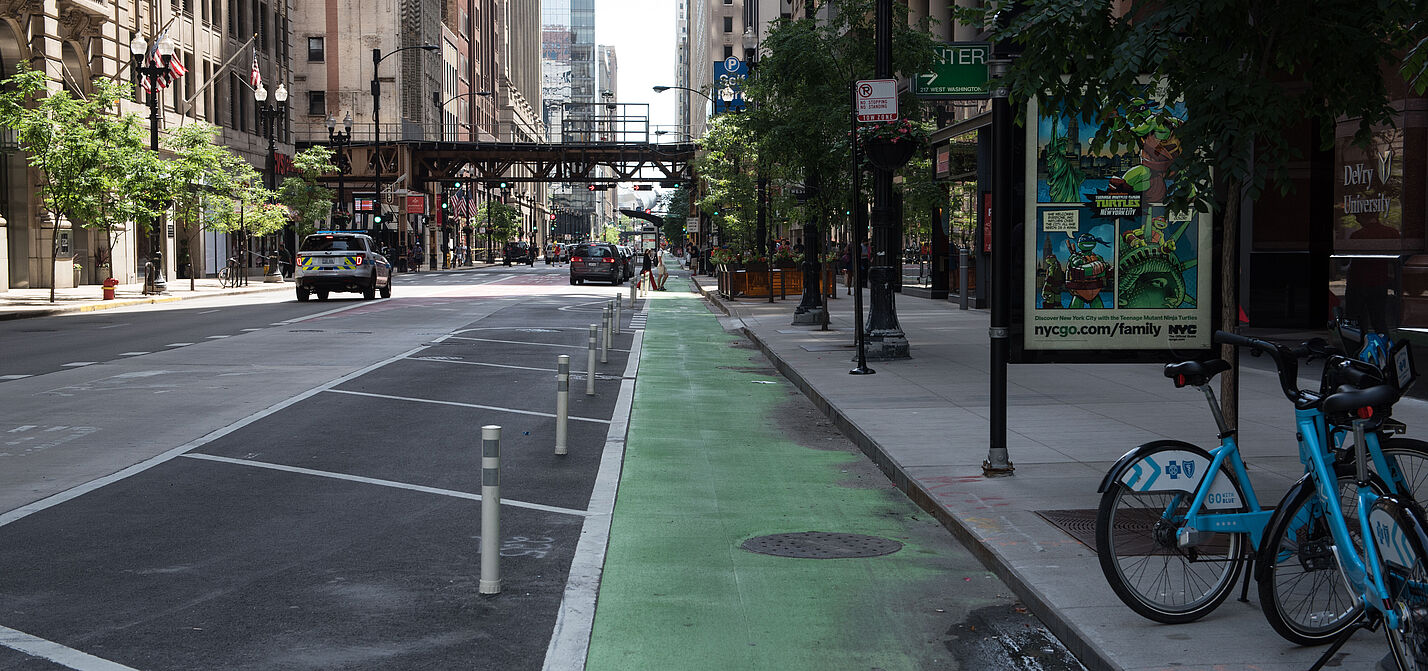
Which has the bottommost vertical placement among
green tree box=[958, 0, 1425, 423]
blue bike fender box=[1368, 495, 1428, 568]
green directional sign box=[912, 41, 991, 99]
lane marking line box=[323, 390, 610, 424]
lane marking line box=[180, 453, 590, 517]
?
lane marking line box=[180, 453, 590, 517]

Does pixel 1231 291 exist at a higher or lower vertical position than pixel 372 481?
higher

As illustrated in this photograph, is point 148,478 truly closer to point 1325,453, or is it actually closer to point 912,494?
point 912,494

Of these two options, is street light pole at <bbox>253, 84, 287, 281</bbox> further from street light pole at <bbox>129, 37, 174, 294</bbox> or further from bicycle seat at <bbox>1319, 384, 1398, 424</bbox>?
bicycle seat at <bbox>1319, 384, 1398, 424</bbox>

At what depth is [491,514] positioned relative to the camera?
20.9 feet

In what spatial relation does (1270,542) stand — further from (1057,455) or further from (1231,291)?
(1057,455)

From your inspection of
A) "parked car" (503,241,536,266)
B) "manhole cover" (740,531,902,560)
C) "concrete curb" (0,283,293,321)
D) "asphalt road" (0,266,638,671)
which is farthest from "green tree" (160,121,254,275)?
"parked car" (503,241,536,266)

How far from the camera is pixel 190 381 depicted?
53.3ft

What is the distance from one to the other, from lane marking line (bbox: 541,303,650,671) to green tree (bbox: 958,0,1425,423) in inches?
138

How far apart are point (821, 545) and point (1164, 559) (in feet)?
7.87

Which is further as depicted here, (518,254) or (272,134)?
(518,254)

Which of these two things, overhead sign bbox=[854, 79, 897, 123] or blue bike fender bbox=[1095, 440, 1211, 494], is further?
overhead sign bbox=[854, 79, 897, 123]

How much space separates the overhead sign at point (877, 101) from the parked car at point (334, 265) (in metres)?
24.2

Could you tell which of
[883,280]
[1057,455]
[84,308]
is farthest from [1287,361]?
[84,308]

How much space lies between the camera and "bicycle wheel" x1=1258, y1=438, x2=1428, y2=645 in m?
5.16
